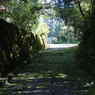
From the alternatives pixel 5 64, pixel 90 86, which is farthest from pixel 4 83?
pixel 90 86

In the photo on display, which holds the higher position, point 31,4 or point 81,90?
point 31,4

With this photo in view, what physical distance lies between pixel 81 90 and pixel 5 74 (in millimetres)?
3229

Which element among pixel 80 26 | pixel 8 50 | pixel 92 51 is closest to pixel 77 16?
pixel 80 26

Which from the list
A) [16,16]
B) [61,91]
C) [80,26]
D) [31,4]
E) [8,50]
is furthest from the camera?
[31,4]

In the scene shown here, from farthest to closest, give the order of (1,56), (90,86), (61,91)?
1. (1,56)
2. (90,86)
3. (61,91)

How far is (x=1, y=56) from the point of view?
4898 millimetres

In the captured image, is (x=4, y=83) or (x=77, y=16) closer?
(x=4, y=83)

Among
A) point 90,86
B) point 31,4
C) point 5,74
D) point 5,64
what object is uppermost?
point 31,4

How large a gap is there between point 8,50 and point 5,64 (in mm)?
901

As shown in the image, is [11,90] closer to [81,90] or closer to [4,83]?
[4,83]

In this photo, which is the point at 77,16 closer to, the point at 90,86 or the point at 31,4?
the point at 31,4

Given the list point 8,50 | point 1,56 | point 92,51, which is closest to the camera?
point 1,56

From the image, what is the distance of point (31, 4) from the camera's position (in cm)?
1126

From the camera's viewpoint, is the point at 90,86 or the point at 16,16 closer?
the point at 90,86
